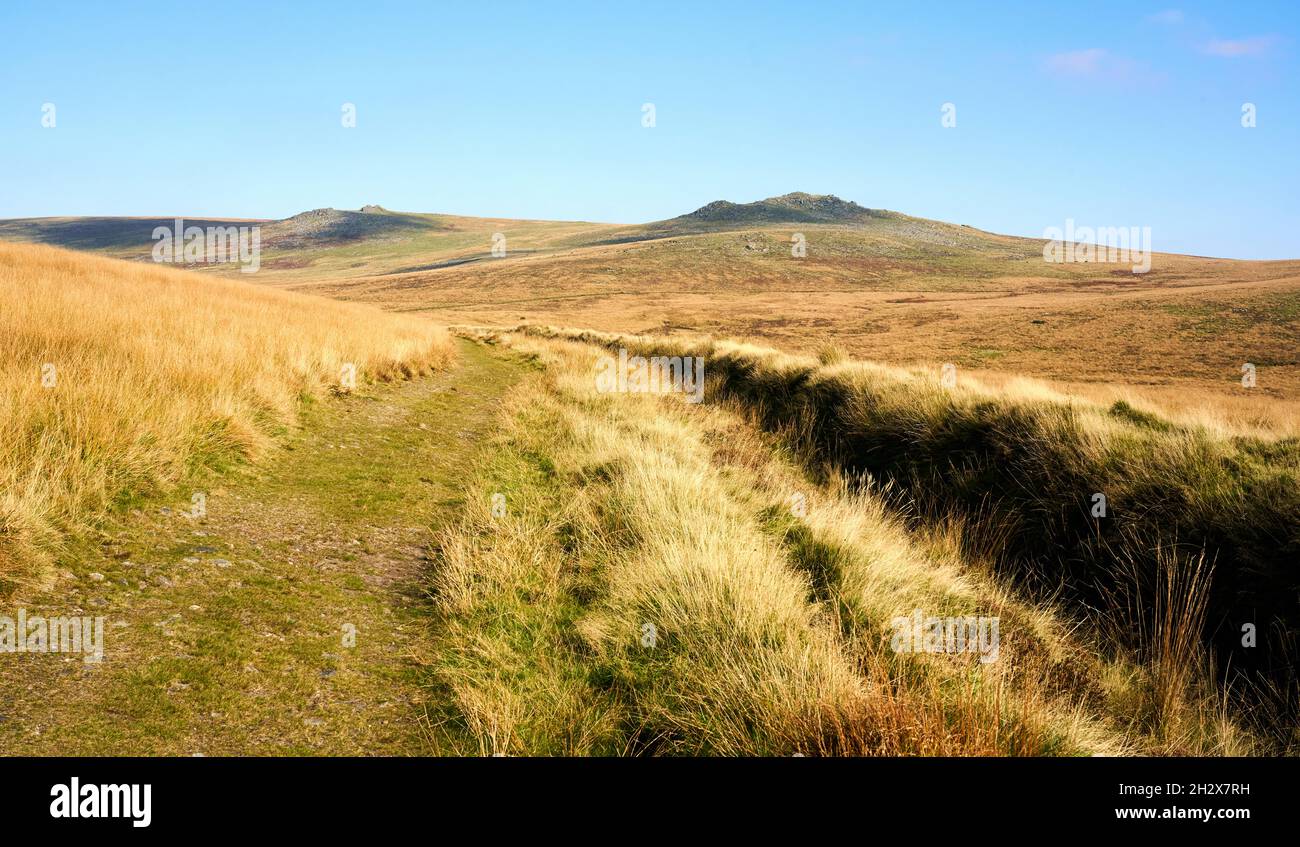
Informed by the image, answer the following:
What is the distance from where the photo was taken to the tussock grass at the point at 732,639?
A: 294 centimetres

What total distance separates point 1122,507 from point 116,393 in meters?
10.0

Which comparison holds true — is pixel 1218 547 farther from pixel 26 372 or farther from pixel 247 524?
pixel 26 372

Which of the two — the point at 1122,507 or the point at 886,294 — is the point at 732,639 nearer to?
the point at 1122,507

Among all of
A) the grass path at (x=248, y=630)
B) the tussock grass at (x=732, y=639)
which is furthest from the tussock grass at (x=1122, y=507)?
the grass path at (x=248, y=630)

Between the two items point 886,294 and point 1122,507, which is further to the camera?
point 886,294

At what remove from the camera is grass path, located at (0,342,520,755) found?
280cm

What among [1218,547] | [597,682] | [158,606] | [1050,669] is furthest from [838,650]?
[1218,547]

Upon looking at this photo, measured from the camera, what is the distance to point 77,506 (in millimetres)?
4410

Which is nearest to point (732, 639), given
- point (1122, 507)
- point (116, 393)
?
point (1122, 507)

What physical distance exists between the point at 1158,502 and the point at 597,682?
611 centimetres

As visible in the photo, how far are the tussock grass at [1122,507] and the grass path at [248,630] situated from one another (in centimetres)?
495

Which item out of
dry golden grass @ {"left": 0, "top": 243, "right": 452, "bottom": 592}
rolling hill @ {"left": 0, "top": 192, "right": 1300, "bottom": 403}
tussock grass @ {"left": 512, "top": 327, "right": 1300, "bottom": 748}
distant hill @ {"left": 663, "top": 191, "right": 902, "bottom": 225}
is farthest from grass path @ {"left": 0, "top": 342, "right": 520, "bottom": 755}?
distant hill @ {"left": 663, "top": 191, "right": 902, "bottom": 225}

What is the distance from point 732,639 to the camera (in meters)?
3.72

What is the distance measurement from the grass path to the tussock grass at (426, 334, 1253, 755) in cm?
37
